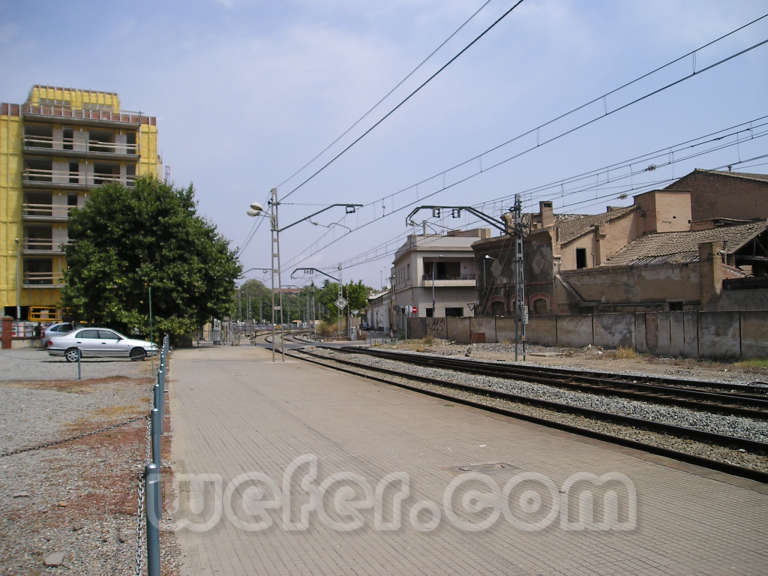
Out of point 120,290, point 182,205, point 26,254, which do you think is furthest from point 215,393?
point 26,254

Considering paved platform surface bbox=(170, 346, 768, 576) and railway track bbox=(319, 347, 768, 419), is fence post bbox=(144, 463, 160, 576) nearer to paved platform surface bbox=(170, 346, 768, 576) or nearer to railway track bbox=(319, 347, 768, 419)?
paved platform surface bbox=(170, 346, 768, 576)

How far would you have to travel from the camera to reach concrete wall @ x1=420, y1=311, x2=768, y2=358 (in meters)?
24.7

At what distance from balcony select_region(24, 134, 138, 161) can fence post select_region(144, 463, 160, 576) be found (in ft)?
188

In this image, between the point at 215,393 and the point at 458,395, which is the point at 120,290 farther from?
the point at 458,395

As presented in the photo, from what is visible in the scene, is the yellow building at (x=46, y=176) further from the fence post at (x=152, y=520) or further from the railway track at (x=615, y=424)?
the fence post at (x=152, y=520)

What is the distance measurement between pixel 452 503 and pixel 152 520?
12.8ft

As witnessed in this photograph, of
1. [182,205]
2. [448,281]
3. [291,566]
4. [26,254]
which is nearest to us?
[291,566]

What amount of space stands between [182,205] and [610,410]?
35.8 meters

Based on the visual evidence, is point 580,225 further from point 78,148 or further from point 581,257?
point 78,148

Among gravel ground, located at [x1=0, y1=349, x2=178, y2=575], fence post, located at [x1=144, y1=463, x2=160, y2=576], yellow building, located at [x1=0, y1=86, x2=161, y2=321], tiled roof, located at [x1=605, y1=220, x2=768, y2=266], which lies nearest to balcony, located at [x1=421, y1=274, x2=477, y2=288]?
tiled roof, located at [x1=605, y1=220, x2=768, y2=266]

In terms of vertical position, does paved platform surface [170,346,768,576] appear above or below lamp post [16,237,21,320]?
below

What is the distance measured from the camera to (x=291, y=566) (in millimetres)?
5078

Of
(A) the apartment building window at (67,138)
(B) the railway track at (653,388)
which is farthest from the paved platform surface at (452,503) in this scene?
(A) the apartment building window at (67,138)

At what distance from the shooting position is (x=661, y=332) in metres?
28.9
